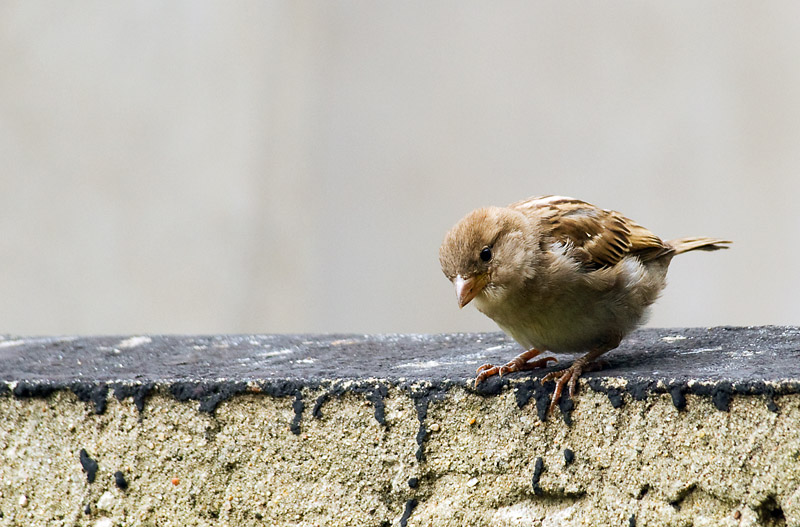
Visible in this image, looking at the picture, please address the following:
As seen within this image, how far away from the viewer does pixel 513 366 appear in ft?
5.16

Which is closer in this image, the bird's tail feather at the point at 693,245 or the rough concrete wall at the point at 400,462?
the rough concrete wall at the point at 400,462

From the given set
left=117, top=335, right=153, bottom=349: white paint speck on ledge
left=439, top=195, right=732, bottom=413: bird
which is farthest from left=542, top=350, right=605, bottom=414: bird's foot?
left=117, top=335, right=153, bottom=349: white paint speck on ledge

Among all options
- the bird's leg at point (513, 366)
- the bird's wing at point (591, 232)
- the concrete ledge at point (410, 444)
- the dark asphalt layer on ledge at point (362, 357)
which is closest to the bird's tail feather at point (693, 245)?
the bird's wing at point (591, 232)

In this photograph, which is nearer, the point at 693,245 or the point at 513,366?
the point at 513,366

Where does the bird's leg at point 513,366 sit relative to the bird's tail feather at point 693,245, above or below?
below

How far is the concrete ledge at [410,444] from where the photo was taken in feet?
4.07

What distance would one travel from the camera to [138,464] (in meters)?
1.52

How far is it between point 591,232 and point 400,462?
2.39 ft

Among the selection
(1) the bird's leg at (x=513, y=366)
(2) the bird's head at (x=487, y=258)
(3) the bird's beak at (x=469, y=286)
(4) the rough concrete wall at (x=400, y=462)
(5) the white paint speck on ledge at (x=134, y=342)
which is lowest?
(4) the rough concrete wall at (x=400, y=462)

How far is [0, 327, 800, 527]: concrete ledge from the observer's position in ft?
4.07

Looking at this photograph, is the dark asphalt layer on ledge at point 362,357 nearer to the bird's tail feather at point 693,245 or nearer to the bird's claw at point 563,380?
the bird's claw at point 563,380

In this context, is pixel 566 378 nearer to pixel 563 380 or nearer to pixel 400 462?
pixel 563 380

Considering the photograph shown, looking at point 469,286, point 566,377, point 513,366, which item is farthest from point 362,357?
point 566,377

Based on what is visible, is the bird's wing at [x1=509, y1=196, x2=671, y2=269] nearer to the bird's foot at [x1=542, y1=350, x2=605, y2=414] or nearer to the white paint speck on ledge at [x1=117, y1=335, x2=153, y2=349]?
the bird's foot at [x1=542, y1=350, x2=605, y2=414]
